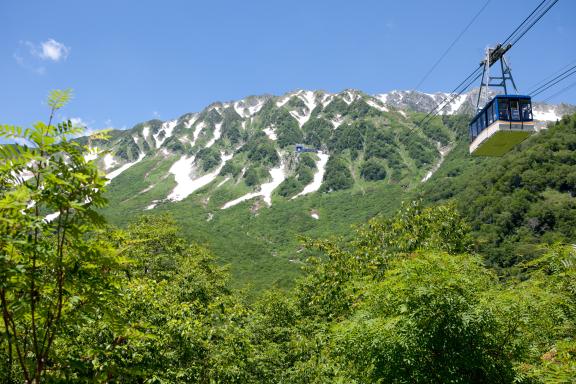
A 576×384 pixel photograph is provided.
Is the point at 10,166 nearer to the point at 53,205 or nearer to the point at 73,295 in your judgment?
the point at 53,205

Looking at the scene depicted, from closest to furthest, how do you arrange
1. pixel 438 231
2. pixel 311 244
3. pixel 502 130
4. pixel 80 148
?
pixel 80 148 < pixel 438 231 < pixel 311 244 < pixel 502 130

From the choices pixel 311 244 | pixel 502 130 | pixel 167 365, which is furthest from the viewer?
pixel 502 130

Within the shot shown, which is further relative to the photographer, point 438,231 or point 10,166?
point 438,231

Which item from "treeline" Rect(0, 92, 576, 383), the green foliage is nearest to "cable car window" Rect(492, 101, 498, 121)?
"treeline" Rect(0, 92, 576, 383)

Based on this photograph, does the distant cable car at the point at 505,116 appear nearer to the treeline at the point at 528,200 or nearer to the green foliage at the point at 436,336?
the green foliage at the point at 436,336

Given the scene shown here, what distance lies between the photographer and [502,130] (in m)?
28.3

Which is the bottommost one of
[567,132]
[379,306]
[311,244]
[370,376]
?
[370,376]

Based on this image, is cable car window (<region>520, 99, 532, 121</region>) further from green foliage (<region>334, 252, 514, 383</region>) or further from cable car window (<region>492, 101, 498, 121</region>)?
green foliage (<region>334, 252, 514, 383</region>)

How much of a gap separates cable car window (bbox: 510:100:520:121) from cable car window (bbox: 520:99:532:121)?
38cm

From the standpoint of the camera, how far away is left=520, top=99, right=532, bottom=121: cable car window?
28.9m

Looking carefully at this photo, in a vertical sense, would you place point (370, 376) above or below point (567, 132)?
below

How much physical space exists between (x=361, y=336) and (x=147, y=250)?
34142 mm

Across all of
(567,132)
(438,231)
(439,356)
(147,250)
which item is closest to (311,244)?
(438,231)

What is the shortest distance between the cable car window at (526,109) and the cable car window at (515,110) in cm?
38
